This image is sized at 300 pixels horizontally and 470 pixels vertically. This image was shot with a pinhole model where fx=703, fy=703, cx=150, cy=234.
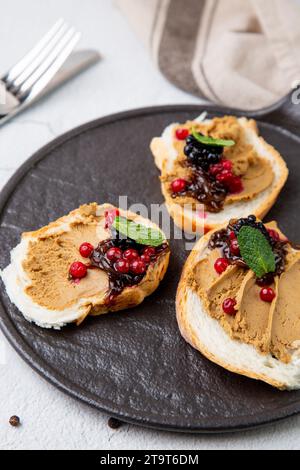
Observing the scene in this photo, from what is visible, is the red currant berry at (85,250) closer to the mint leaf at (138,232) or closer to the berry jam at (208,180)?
the mint leaf at (138,232)

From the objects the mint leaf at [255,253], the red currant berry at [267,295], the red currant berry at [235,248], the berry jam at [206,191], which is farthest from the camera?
the berry jam at [206,191]

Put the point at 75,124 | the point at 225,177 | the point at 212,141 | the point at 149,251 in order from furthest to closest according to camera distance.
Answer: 1. the point at 75,124
2. the point at 212,141
3. the point at 225,177
4. the point at 149,251

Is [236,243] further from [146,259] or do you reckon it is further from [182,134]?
[182,134]

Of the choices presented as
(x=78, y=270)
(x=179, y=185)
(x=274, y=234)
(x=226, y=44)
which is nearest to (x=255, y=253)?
(x=274, y=234)

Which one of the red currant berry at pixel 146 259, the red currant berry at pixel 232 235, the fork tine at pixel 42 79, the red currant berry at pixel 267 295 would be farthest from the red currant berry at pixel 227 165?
the fork tine at pixel 42 79

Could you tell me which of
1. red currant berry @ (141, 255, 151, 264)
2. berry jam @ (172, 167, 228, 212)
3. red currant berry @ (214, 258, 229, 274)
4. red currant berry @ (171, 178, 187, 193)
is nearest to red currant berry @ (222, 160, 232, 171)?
berry jam @ (172, 167, 228, 212)

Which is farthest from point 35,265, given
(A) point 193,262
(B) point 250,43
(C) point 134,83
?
(B) point 250,43
